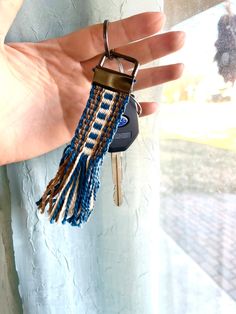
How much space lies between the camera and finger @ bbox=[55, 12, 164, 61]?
43cm

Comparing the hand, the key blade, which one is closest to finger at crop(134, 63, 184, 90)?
the hand

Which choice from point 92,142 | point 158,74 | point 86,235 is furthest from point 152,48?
point 86,235

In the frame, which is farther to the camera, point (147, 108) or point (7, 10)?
point (147, 108)

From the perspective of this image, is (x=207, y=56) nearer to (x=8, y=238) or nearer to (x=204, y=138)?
(x=204, y=138)

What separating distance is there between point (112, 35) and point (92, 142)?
0.47 ft

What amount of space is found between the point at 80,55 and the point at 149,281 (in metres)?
0.41

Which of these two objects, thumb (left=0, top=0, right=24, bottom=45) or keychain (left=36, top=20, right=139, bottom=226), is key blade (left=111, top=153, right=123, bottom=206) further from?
thumb (left=0, top=0, right=24, bottom=45)

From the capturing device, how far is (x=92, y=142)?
0.46m

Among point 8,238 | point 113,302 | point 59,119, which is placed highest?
point 59,119

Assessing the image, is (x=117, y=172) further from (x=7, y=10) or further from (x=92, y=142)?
(x=7, y=10)

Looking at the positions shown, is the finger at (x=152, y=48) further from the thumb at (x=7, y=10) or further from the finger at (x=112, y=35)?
the thumb at (x=7, y=10)

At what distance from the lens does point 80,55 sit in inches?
20.0

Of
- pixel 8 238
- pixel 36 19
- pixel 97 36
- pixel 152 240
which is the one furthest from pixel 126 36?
pixel 8 238

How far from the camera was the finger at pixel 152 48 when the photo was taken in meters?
0.47
